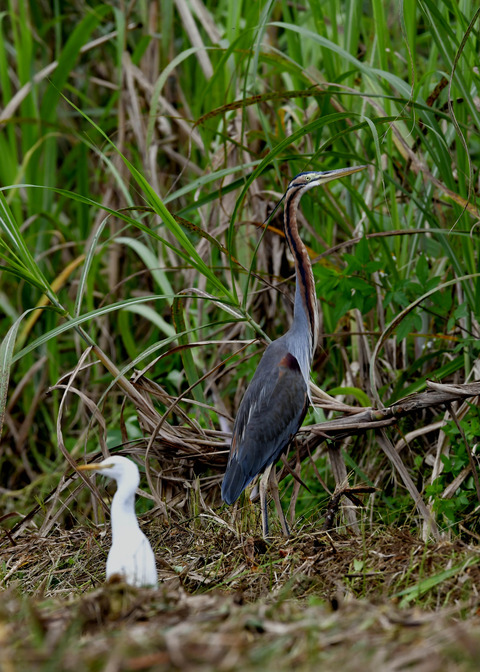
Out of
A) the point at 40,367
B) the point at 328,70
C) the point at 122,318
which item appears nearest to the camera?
the point at 328,70

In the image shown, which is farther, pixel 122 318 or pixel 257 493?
pixel 122 318

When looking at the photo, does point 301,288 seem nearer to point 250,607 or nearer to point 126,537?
point 126,537

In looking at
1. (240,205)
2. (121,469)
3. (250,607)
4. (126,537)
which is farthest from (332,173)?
(250,607)

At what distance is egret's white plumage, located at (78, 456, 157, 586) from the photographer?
7.16ft

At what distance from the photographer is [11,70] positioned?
5.34 metres

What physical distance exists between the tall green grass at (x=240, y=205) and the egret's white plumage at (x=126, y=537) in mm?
451

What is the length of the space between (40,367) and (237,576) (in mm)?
2425

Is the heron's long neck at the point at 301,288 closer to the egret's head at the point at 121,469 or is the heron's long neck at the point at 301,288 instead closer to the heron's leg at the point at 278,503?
the heron's leg at the point at 278,503

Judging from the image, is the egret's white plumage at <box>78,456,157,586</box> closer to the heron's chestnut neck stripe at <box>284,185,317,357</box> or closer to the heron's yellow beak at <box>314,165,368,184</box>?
the heron's chestnut neck stripe at <box>284,185,317,357</box>

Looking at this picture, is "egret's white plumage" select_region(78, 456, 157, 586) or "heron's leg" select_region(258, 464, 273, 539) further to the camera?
"heron's leg" select_region(258, 464, 273, 539)

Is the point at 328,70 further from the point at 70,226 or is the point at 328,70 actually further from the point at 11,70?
the point at 11,70

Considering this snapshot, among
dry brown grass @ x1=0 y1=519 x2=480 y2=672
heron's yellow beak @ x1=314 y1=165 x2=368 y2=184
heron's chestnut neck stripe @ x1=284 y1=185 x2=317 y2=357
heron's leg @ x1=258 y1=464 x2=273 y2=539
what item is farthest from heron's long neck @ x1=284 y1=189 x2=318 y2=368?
dry brown grass @ x1=0 y1=519 x2=480 y2=672

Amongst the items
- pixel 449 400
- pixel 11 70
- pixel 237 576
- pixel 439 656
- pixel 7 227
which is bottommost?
pixel 237 576

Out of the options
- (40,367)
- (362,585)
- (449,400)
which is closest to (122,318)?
(40,367)
